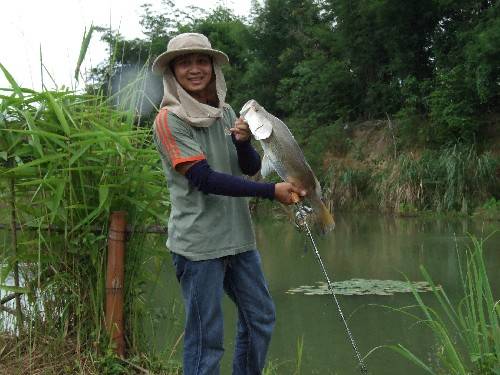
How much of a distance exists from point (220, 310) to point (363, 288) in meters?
4.68

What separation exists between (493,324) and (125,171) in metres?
1.62

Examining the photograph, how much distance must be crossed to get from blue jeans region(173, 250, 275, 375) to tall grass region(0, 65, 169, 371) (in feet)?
2.26

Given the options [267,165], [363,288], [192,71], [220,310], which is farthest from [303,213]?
[363,288]

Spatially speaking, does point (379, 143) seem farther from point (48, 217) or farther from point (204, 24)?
point (48, 217)

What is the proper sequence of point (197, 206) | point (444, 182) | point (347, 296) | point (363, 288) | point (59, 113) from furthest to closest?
1. point (444, 182)
2. point (363, 288)
3. point (347, 296)
4. point (59, 113)
5. point (197, 206)

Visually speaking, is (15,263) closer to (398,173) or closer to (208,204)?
(208,204)

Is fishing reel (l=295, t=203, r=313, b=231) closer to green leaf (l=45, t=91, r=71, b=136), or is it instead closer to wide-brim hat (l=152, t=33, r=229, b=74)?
wide-brim hat (l=152, t=33, r=229, b=74)

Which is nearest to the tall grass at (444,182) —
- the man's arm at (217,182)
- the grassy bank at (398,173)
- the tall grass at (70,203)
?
the grassy bank at (398,173)

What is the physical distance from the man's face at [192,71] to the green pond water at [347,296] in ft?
3.63

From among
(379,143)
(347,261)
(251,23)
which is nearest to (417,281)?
(347,261)

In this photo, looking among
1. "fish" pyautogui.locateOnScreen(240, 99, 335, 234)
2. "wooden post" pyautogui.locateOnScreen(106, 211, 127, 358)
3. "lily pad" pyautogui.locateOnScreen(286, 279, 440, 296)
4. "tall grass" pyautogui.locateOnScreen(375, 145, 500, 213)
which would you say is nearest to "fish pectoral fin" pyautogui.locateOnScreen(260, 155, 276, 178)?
"fish" pyautogui.locateOnScreen(240, 99, 335, 234)

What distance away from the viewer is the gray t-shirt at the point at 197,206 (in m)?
2.33

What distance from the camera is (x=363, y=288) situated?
6898mm

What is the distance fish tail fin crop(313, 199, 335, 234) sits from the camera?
7.92 ft
